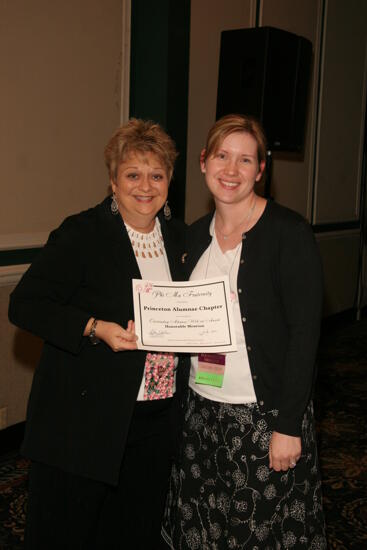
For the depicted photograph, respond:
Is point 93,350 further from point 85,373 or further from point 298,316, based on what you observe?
point 298,316

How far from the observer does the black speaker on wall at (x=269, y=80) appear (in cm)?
334

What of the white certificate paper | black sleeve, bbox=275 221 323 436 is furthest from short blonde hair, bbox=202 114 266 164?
Answer: the white certificate paper

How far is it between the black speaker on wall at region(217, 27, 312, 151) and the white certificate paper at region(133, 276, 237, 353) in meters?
1.72

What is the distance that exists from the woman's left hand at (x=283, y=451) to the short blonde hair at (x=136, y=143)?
2.98 feet

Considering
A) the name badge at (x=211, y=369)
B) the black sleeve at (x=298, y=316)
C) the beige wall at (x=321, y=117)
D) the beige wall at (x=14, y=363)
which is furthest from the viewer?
the beige wall at (x=321, y=117)

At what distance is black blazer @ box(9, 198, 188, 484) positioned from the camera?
1.90 meters

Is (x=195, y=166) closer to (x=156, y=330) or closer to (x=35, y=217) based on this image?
(x=35, y=217)

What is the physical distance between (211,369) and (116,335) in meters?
0.32

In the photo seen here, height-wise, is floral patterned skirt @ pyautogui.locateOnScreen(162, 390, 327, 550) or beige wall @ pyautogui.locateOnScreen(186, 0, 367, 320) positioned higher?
beige wall @ pyautogui.locateOnScreen(186, 0, 367, 320)

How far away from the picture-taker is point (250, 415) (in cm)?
190

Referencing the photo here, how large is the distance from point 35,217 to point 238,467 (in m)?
2.04

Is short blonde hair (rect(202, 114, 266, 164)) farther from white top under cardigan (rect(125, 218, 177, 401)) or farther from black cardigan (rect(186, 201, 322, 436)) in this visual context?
white top under cardigan (rect(125, 218, 177, 401))
